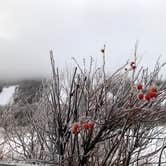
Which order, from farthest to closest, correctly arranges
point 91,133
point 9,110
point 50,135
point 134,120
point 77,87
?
point 9,110 → point 50,135 → point 77,87 → point 91,133 → point 134,120

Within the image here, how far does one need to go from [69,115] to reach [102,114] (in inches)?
24.1

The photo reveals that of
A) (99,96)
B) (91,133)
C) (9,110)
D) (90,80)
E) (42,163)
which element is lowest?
(42,163)

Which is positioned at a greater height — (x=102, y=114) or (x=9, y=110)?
(x=9, y=110)

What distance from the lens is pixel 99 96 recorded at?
482 cm

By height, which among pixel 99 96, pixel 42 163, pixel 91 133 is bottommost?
pixel 42 163

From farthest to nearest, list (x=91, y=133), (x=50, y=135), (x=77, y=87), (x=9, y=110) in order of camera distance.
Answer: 1. (x=9, y=110)
2. (x=50, y=135)
3. (x=77, y=87)
4. (x=91, y=133)

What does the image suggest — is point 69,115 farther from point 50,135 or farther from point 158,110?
point 158,110

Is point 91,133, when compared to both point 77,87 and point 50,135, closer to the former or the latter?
point 77,87

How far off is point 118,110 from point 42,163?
1.05 meters

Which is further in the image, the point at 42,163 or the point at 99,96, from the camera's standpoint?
the point at 99,96

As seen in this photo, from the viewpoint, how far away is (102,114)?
15.0ft

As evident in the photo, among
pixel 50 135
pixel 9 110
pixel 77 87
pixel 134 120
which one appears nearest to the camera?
pixel 134 120

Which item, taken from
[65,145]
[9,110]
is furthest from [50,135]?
[9,110]

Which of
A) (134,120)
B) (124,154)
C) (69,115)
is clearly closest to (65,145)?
(69,115)
